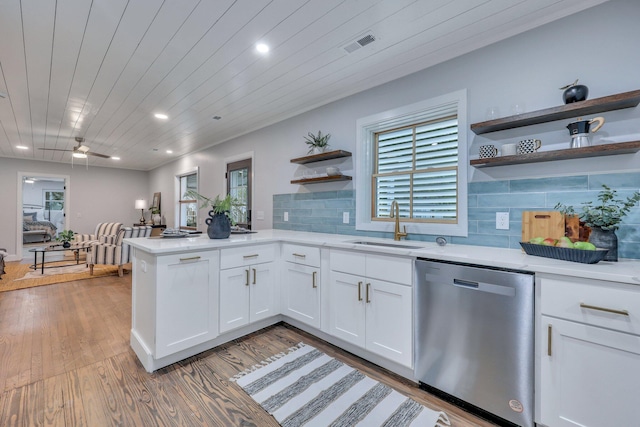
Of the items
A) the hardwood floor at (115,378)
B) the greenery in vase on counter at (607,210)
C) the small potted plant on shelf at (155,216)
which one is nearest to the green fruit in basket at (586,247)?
the greenery in vase on counter at (607,210)

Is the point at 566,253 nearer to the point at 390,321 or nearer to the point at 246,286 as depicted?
the point at 390,321

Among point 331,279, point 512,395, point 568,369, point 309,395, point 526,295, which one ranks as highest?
point 526,295

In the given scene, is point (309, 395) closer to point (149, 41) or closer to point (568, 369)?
point (568, 369)

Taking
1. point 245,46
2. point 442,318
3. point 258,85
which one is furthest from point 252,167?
point 442,318

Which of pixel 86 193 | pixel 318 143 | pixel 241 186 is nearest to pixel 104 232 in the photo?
pixel 86 193

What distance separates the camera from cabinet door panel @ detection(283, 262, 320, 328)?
7.91 ft

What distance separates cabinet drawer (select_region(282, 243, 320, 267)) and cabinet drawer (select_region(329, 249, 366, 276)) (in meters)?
0.18

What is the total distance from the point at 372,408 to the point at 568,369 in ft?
3.32

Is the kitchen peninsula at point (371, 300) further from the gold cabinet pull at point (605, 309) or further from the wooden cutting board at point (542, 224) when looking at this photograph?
the wooden cutting board at point (542, 224)

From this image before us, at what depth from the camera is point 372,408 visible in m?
1.62

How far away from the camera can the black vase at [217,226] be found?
2.43 m

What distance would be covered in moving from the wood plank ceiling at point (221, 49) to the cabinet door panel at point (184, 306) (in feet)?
5.41

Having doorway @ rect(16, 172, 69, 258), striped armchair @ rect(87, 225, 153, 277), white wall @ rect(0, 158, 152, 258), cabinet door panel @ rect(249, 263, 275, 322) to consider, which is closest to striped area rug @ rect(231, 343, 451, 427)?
cabinet door panel @ rect(249, 263, 275, 322)

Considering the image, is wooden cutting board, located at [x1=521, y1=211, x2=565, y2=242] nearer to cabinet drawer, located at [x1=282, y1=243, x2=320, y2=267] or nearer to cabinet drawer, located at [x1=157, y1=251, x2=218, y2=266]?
cabinet drawer, located at [x1=282, y1=243, x2=320, y2=267]
